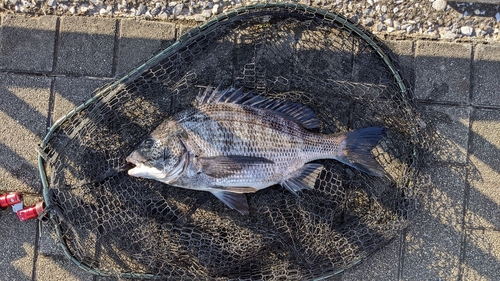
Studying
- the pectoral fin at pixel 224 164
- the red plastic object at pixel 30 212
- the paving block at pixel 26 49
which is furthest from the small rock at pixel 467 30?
the red plastic object at pixel 30 212

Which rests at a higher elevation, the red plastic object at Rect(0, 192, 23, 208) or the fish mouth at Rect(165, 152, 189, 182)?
the fish mouth at Rect(165, 152, 189, 182)

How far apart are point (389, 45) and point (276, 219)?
84.9 inches

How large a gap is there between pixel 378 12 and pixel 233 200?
2478 mm

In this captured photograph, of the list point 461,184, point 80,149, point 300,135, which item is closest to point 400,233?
point 461,184

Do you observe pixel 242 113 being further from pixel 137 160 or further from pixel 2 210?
pixel 2 210

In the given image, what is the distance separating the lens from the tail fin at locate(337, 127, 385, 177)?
12.1ft

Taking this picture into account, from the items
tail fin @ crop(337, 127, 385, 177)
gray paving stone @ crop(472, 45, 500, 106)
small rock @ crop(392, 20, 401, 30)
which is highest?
small rock @ crop(392, 20, 401, 30)

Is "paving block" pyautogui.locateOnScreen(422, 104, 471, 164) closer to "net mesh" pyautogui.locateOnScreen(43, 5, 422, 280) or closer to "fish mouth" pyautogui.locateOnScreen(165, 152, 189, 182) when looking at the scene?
"net mesh" pyautogui.locateOnScreen(43, 5, 422, 280)

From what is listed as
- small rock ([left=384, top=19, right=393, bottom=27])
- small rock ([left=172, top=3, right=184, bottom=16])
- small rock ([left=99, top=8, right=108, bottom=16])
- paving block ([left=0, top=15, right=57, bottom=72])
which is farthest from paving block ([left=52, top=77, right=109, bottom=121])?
small rock ([left=384, top=19, right=393, bottom=27])

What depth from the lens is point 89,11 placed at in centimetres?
410

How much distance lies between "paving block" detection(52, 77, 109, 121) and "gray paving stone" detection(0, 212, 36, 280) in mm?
1167

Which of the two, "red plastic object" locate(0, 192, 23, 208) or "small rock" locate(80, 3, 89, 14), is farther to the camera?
"small rock" locate(80, 3, 89, 14)

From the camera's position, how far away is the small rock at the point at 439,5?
407 centimetres

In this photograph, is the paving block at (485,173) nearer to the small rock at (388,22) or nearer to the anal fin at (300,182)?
the small rock at (388,22)
